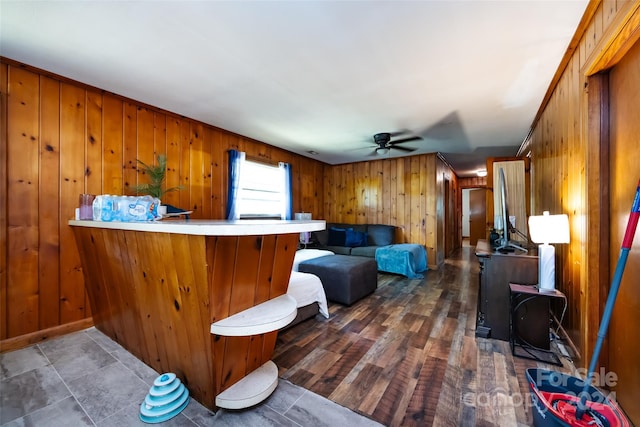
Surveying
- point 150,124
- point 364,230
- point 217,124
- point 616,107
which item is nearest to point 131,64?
point 150,124

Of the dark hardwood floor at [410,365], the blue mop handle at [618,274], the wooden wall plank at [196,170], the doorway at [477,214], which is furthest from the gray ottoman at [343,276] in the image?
the doorway at [477,214]

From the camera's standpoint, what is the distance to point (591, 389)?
3.96 feet

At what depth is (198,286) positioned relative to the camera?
4.09 feet

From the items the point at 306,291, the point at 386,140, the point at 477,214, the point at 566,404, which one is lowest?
the point at 566,404

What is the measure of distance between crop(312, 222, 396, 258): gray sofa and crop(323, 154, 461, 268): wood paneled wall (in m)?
0.47

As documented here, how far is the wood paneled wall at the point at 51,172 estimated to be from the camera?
202 cm

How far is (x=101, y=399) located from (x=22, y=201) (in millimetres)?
1809

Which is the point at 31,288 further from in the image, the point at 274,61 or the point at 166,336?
the point at 274,61

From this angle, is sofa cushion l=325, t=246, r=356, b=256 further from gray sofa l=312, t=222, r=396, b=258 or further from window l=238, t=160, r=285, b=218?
window l=238, t=160, r=285, b=218

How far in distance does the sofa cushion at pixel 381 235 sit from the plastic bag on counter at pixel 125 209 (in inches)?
157

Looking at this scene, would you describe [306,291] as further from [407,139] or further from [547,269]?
[407,139]

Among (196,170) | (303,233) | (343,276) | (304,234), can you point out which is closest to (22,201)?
(196,170)

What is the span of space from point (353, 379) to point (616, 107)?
2.31 meters

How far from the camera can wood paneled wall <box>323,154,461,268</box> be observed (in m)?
4.98
